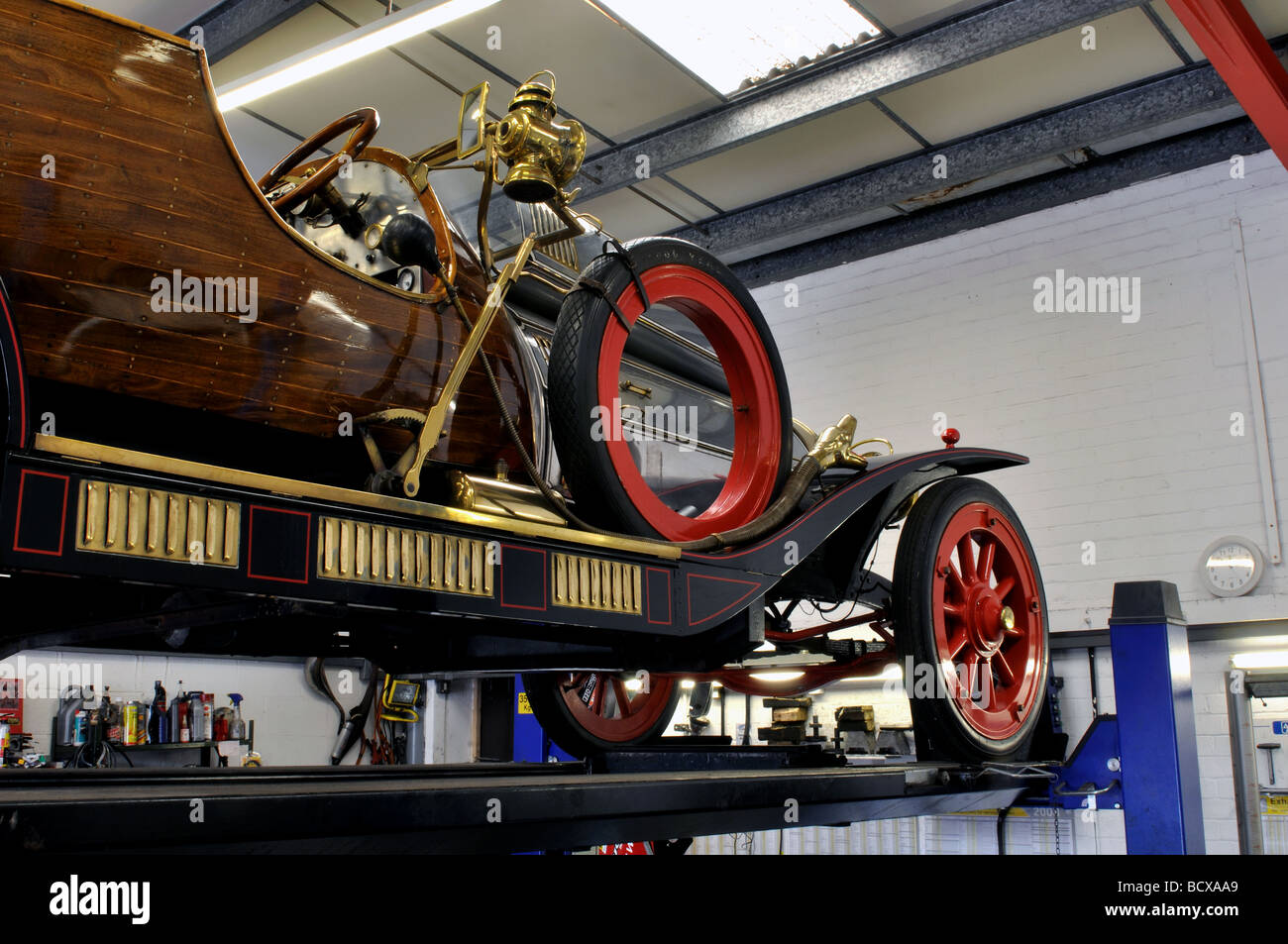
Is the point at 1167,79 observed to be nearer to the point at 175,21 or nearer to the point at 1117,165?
the point at 1117,165

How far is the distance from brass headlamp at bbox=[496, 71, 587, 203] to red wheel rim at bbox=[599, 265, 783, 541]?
0.33m

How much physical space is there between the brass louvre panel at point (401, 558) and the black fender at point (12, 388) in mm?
475

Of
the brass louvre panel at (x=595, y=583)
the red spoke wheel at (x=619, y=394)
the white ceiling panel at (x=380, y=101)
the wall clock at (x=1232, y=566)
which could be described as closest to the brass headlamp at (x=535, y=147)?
the red spoke wheel at (x=619, y=394)

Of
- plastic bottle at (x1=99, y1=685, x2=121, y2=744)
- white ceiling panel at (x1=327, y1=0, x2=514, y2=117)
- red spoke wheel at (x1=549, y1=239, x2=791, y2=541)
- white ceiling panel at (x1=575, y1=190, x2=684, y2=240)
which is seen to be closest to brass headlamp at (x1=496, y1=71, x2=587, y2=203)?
red spoke wheel at (x1=549, y1=239, x2=791, y2=541)

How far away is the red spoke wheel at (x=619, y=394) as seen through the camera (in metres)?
2.55

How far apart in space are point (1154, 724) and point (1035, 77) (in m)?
5.24

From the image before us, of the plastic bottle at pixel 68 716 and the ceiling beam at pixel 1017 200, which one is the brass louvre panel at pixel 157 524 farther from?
the ceiling beam at pixel 1017 200

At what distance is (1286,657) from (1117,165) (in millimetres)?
3468

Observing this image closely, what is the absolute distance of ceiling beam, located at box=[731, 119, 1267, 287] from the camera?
285 inches

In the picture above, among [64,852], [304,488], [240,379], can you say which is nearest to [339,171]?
[240,379]

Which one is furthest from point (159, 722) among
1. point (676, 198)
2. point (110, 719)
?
point (676, 198)
